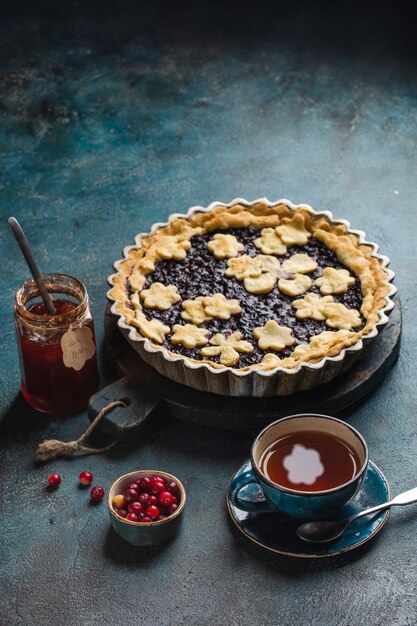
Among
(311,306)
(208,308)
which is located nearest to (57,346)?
(208,308)

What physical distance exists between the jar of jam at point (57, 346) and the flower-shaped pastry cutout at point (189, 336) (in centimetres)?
28

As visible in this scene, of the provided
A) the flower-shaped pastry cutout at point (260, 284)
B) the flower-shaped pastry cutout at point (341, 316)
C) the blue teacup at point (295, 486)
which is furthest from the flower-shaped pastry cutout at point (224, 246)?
the blue teacup at point (295, 486)

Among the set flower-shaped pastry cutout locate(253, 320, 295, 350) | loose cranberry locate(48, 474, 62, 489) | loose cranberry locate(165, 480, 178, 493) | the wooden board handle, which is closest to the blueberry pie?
flower-shaped pastry cutout locate(253, 320, 295, 350)

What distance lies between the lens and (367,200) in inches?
160

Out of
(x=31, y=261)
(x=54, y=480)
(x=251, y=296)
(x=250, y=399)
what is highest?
(x=31, y=261)

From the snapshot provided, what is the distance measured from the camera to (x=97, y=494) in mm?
2850

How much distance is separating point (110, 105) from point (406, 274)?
191 centimetres

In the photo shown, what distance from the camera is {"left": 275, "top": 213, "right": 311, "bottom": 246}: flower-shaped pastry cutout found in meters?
3.50

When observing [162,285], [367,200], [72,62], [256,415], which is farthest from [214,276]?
[72,62]

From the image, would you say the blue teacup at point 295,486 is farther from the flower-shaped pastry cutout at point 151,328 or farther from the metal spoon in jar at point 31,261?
the metal spoon in jar at point 31,261

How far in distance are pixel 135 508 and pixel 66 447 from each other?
0.41 m

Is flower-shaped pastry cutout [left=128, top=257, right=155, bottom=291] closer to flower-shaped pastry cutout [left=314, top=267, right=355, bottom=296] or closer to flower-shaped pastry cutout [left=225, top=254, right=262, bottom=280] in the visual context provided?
flower-shaped pastry cutout [left=225, top=254, right=262, bottom=280]

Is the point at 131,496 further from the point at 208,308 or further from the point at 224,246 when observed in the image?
the point at 224,246

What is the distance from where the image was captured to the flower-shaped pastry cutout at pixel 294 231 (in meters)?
3.50
